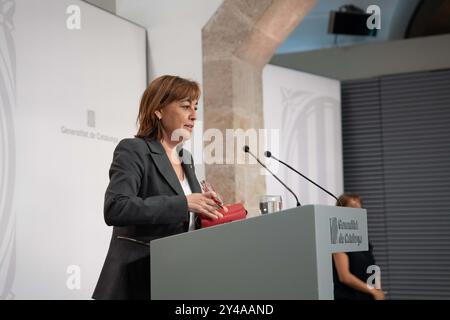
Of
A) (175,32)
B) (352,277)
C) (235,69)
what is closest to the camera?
(352,277)

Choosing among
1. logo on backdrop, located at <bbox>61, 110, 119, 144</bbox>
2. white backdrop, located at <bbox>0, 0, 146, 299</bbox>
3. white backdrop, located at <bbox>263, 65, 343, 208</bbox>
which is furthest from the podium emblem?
white backdrop, located at <bbox>263, 65, 343, 208</bbox>

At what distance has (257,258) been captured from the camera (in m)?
2.21

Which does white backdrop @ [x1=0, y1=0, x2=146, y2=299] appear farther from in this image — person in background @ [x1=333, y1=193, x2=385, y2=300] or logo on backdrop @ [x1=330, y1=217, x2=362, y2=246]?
logo on backdrop @ [x1=330, y1=217, x2=362, y2=246]

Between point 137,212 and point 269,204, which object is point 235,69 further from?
point 137,212

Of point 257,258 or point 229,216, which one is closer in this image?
point 257,258

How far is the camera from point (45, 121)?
4477 millimetres

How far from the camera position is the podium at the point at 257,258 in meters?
2.14

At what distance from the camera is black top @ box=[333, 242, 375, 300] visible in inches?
199

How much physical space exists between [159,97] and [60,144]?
1858 millimetres

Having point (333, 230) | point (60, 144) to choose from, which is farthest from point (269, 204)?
point (60, 144)

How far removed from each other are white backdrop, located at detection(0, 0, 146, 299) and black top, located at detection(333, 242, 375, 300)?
166 centimetres

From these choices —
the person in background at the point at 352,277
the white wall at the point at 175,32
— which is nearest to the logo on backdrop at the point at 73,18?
the white wall at the point at 175,32
